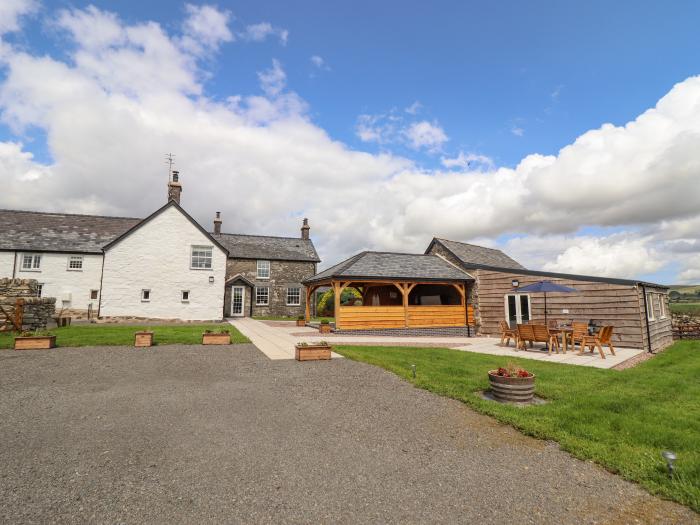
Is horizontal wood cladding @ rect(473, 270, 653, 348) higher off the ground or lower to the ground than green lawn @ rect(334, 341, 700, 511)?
higher

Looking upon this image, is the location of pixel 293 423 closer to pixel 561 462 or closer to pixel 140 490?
pixel 140 490

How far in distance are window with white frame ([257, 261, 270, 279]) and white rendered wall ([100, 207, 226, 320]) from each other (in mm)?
7602

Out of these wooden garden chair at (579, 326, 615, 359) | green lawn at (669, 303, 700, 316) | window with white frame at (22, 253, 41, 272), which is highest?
window with white frame at (22, 253, 41, 272)

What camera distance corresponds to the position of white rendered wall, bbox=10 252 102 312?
23.7 m

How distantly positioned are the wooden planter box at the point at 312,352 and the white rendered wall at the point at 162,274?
1572 centimetres

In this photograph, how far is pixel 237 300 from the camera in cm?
3039

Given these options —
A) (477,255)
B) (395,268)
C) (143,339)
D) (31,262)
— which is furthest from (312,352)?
(31,262)

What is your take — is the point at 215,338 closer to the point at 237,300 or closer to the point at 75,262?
the point at 237,300

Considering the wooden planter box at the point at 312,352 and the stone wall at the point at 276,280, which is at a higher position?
the stone wall at the point at 276,280

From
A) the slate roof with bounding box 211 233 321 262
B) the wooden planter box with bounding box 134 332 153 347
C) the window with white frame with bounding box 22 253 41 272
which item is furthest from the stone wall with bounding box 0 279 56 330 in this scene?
the slate roof with bounding box 211 233 321 262

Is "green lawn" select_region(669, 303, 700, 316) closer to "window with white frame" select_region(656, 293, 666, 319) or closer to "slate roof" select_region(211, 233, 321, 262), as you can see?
"window with white frame" select_region(656, 293, 666, 319)

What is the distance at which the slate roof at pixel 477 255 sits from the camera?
2255 cm

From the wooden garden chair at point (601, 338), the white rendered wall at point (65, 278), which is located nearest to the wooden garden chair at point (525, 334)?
the wooden garden chair at point (601, 338)

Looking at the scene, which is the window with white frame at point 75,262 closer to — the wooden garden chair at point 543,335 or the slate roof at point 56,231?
the slate roof at point 56,231
